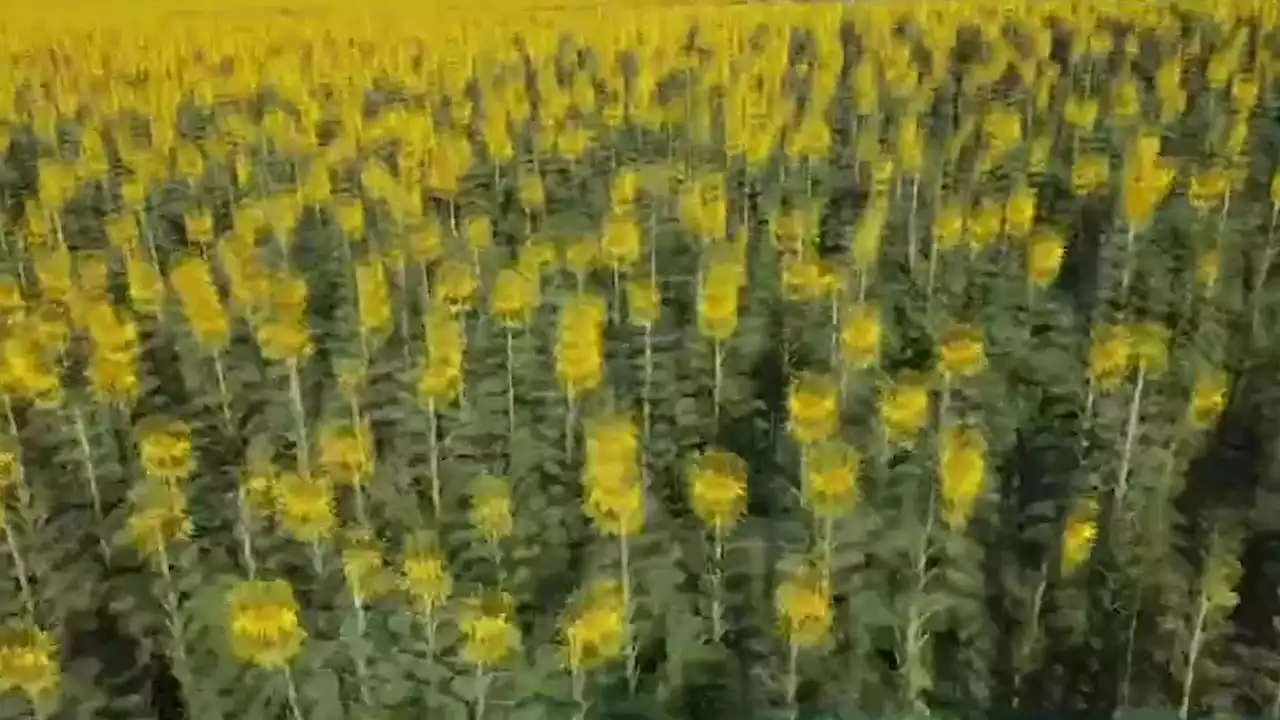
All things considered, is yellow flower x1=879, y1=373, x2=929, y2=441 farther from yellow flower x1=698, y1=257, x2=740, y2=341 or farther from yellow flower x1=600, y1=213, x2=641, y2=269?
yellow flower x1=600, y1=213, x2=641, y2=269

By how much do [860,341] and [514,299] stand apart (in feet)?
1.32

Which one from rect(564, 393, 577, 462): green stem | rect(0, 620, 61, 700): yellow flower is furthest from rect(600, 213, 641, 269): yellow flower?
rect(0, 620, 61, 700): yellow flower

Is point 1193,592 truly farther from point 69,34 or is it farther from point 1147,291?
point 69,34

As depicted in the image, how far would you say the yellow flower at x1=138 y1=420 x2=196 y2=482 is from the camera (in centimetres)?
138

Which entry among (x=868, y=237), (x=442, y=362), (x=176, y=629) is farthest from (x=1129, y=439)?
(x=176, y=629)

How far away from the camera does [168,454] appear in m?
1.37

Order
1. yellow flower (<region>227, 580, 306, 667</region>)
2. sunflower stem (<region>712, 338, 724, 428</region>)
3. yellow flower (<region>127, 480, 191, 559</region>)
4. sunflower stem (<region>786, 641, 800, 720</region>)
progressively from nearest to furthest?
yellow flower (<region>227, 580, 306, 667</region>) < sunflower stem (<region>786, 641, 800, 720</region>) < yellow flower (<region>127, 480, 191, 559</region>) < sunflower stem (<region>712, 338, 724, 428</region>)

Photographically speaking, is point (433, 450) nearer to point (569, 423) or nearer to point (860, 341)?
point (569, 423)

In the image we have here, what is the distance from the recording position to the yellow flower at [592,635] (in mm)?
1162

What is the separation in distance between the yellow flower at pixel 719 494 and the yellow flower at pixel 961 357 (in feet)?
0.87

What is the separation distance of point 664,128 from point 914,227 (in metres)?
0.35

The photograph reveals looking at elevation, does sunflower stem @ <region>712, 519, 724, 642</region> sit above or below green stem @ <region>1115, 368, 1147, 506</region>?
below

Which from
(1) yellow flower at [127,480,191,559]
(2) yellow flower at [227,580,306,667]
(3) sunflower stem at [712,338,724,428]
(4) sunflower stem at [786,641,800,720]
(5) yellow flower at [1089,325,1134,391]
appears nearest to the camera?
(2) yellow flower at [227,580,306,667]

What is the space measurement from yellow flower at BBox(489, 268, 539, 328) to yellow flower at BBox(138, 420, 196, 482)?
38cm
